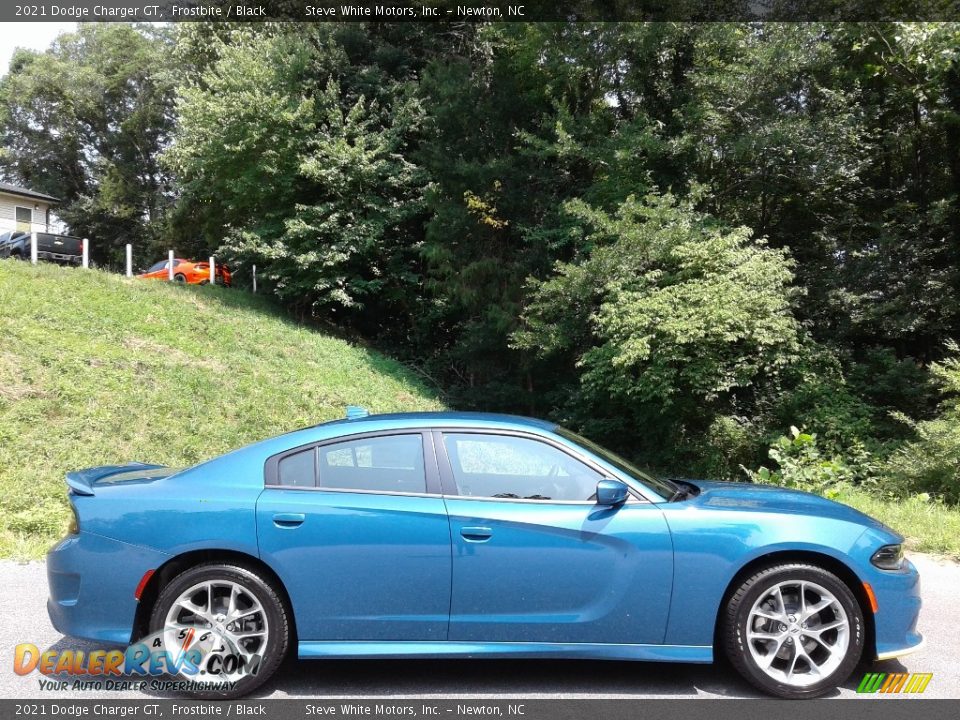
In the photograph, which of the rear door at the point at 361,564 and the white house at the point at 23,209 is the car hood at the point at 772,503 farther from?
the white house at the point at 23,209

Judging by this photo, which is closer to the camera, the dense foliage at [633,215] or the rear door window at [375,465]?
the rear door window at [375,465]

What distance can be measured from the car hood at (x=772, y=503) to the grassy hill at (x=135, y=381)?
5.93 metres

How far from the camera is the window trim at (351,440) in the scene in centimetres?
394

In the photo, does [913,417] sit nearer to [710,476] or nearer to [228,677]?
[710,476]

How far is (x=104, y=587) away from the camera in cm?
381

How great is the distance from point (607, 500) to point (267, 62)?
23371 mm

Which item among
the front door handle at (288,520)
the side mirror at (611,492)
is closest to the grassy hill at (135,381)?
the front door handle at (288,520)

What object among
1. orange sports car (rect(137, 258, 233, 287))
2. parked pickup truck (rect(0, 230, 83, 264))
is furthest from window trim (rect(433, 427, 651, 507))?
orange sports car (rect(137, 258, 233, 287))

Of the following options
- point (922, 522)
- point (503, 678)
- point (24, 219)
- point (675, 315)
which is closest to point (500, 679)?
point (503, 678)

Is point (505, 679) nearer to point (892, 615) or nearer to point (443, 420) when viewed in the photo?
point (443, 420)

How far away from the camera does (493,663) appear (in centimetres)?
424

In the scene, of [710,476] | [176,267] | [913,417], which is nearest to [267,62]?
[176,267]

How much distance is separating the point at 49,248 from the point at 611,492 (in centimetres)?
2318

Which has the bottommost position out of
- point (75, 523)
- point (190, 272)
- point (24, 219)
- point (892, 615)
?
point (892, 615)
